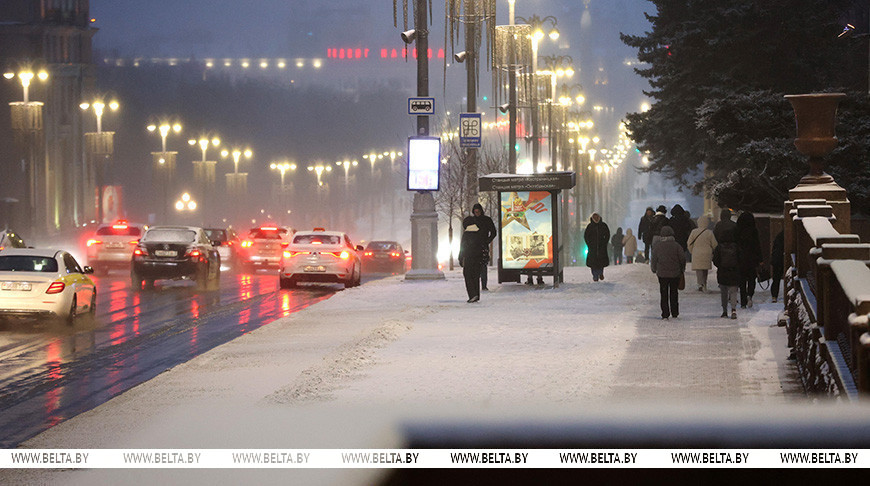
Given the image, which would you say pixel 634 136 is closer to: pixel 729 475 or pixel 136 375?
pixel 136 375

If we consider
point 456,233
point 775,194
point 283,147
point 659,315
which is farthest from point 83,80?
point 659,315

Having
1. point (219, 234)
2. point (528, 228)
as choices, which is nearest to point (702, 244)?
point (528, 228)

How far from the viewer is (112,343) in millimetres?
18828

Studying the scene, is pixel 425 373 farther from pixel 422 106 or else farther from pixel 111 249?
pixel 111 249

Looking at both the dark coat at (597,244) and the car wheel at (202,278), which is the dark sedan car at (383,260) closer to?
the car wheel at (202,278)

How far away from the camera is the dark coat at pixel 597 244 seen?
102 feet

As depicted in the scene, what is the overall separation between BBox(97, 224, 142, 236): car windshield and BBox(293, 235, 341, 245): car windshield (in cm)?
981

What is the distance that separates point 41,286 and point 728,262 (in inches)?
425

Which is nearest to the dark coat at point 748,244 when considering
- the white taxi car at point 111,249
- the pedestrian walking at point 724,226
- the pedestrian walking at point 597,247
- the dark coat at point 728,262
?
the pedestrian walking at point 724,226

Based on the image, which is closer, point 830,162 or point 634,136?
point 830,162

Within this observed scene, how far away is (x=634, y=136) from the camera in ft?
150

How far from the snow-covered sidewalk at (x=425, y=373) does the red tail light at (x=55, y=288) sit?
3642 millimetres

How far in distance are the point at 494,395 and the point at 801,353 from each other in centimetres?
314

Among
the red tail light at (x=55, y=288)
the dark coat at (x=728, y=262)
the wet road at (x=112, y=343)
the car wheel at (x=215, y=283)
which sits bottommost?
the wet road at (x=112, y=343)
